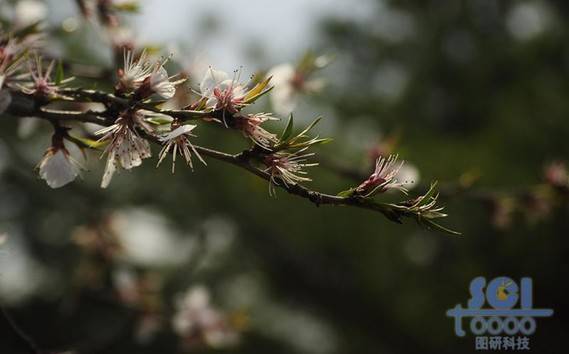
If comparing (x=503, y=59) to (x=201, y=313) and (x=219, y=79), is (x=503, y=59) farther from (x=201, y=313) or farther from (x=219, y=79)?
(x=219, y=79)

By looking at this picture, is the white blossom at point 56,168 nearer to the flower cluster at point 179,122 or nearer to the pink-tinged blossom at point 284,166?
the flower cluster at point 179,122

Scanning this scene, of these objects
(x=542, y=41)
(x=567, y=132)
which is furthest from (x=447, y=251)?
(x=542, y=41)

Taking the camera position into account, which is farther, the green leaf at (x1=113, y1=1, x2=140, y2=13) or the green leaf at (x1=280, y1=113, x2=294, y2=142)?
the green leaf at (x1=113, y1=1, x2=140, y2=13)

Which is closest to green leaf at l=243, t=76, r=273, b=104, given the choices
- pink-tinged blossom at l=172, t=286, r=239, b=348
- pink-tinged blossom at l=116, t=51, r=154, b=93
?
pink-tinged blossom at l=116, t=51, r=154, b=93

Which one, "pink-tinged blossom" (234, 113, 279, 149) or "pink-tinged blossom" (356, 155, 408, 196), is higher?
"pink-tinged blossom" (234, 113, 279, 149)

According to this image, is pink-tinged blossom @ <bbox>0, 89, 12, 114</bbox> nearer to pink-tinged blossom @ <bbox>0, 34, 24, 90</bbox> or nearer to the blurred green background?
pink-tinged blossom @ <bbox>0, 34, 24, 90</bbox>
